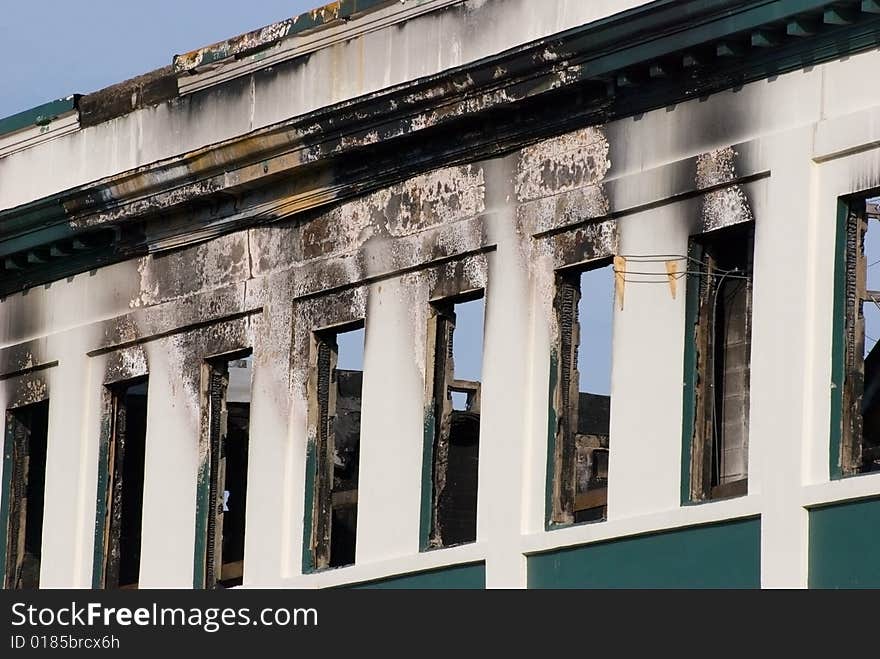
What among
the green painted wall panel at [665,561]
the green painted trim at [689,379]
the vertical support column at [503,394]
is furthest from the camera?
the vertical support column at [503,394]

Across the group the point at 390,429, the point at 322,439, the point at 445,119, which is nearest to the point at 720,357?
the point at 445,119

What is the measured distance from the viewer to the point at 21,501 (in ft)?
88.2

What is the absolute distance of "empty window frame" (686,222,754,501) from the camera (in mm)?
20531

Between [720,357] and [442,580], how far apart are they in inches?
113

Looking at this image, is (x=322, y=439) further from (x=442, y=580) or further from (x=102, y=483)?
(x=102, y=483)

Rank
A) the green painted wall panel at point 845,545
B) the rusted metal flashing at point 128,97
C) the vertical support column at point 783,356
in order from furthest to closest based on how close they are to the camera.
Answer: the rusted metal flashing at point 128,97 < the vertical support column at point 783,356 < the green painted wall panel at point 845,545

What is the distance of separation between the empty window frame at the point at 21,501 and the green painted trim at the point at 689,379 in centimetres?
799

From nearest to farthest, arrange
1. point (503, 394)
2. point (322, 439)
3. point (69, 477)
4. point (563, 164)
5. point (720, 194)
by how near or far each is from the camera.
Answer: point (720, 194), point (563, 164), point (503, 394), point (322, 439), point (69, 477)

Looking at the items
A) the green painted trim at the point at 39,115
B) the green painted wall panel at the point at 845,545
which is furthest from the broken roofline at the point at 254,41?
the green painted wall panel at the point at 845,545

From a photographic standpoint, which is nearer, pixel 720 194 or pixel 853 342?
pixel 853 342

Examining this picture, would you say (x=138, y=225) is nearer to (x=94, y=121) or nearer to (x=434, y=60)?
(x=94, y=121)

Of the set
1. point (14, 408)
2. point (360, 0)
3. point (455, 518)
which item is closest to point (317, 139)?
point (360, 0)

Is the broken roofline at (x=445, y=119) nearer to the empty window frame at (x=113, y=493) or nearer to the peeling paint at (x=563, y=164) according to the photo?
the peeling paint at (x=563, y=164)

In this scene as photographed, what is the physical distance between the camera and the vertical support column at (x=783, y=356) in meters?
19.5
